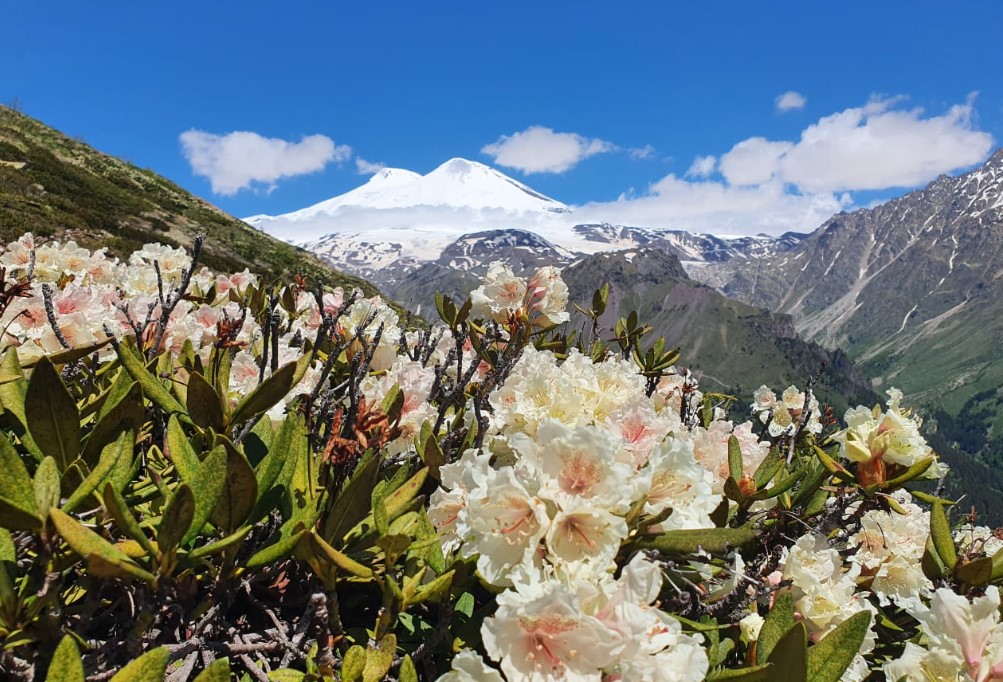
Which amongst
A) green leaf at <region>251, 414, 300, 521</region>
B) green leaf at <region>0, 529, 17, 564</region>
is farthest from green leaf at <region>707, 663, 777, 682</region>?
green leaf at <region>0, 529, 17, 564</region>

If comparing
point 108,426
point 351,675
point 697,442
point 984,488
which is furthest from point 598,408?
point 984,488

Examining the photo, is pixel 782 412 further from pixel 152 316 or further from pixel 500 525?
pixel 152 316

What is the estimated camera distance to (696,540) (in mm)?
→ 1427

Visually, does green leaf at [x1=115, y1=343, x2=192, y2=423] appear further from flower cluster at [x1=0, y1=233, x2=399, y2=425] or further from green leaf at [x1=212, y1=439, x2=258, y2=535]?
green leaf at [x1=212, y1=439, x2=258, y2=535]

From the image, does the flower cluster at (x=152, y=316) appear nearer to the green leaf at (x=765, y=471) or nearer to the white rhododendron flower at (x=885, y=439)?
the green leaf at (x=765, y=471)

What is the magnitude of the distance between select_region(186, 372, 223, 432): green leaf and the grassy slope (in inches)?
548

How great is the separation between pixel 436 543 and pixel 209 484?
22.5 inches

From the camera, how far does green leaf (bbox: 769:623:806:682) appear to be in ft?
4.24

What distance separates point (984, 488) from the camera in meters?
162

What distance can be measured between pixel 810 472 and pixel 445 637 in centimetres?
175

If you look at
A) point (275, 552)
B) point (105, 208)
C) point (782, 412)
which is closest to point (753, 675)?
point (275, 552)

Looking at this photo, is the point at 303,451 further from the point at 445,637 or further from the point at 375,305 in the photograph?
the point at 375,305

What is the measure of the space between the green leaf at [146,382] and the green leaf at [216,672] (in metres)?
0.89

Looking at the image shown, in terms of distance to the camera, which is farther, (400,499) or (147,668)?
(400,499)
